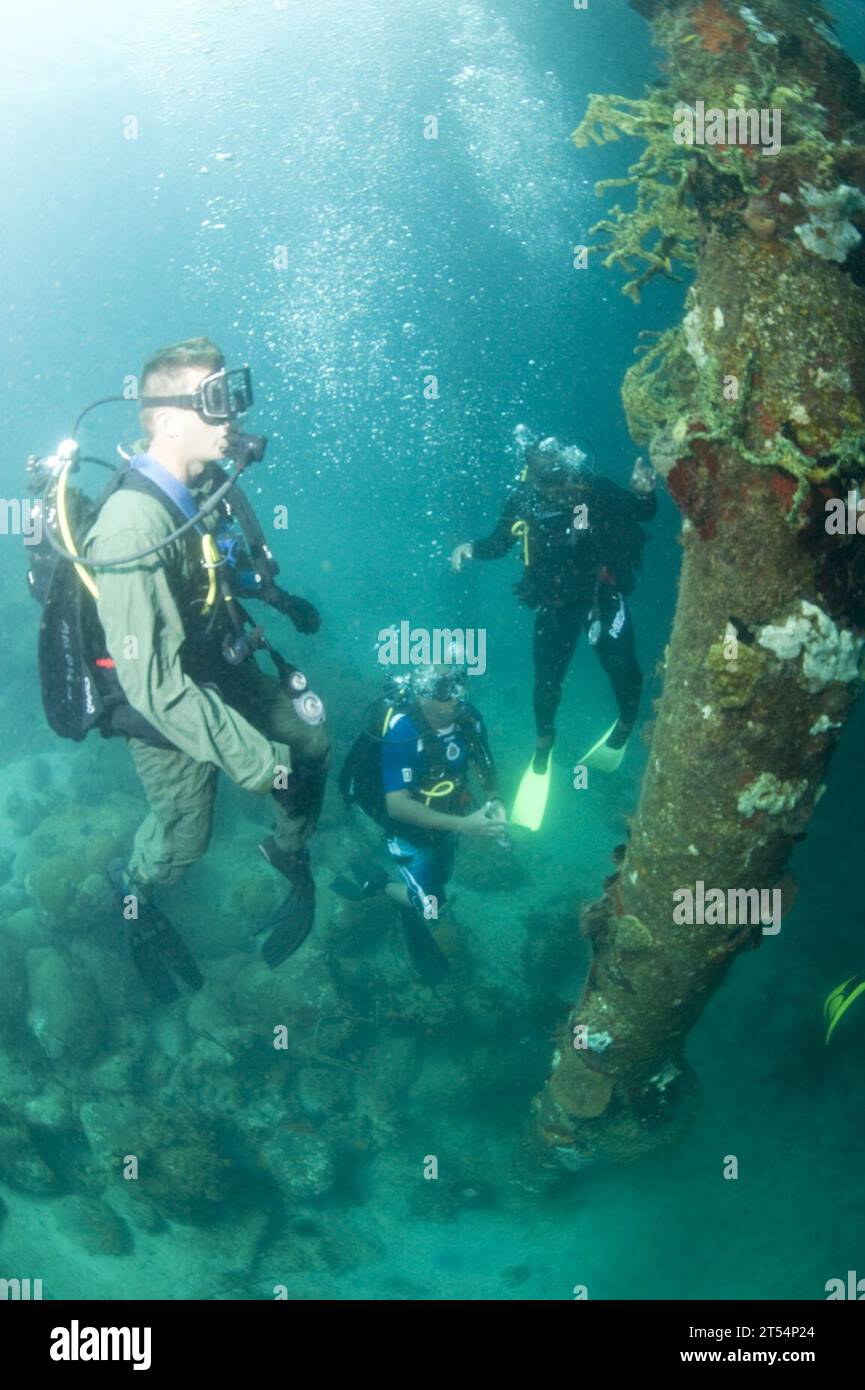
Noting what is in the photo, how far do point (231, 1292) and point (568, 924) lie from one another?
18.1ft

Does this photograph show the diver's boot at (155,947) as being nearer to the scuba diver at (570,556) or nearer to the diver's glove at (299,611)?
the diver's glove at (299,611)

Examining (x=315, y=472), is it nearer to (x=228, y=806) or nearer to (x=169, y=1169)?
(x=228, y=806)

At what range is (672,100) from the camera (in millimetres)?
4027

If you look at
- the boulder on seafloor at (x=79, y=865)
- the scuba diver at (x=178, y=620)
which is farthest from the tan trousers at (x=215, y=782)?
the boulder on seafloor at (x=79, y=865)

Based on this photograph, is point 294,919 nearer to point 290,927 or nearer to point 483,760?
point 290,927

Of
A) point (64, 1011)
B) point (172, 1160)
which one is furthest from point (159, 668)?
point (64, 1011)

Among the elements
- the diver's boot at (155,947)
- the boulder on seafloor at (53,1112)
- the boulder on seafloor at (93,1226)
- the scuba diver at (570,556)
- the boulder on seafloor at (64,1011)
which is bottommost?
the boulder on seafloor at (93,1226)

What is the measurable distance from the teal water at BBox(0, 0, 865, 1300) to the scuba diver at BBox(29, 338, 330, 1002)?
492cm

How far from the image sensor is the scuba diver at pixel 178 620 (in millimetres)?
3697

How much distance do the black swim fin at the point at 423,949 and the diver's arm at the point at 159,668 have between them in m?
5.24

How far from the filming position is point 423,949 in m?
9.02

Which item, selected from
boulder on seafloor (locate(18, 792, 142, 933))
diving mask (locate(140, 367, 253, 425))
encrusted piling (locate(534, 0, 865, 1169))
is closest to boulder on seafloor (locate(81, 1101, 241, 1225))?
→ boulder on seafloor (locate(18, 792, 142, 933))

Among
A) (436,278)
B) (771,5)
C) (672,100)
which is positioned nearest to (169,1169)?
(672,100)

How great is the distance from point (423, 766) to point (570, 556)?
2.60m
